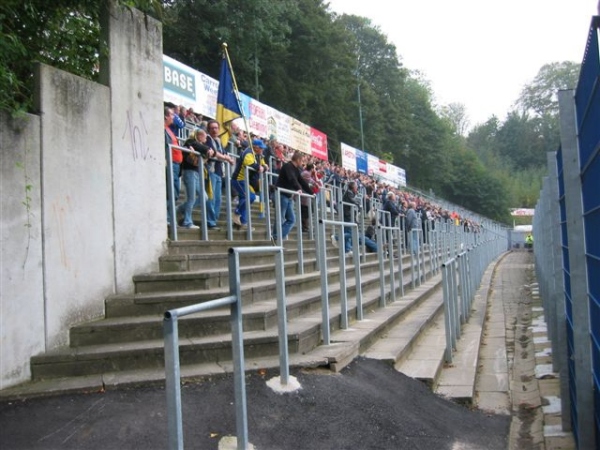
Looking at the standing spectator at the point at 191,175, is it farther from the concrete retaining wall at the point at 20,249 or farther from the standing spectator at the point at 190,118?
the standing spectator at the point at 190,118

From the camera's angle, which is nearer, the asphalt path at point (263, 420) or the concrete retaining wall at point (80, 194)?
the asphalt path at point (263, 420)

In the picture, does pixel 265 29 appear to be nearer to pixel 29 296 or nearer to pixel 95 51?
pixel 95 51

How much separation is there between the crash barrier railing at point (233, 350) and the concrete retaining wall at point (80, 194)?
1.97 m

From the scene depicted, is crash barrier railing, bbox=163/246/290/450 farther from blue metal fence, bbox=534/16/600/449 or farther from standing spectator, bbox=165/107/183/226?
standing spectator, bbox=165/107/183/226

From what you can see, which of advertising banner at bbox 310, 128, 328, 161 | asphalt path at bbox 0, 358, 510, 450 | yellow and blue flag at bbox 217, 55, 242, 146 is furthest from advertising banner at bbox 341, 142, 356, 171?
asphalt path at bbox 0, 358, 510, 450

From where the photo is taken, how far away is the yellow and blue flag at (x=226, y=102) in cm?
945

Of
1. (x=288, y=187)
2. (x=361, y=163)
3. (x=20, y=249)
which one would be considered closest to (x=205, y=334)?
(x=20, y=249)

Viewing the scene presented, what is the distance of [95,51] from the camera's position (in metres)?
6.57

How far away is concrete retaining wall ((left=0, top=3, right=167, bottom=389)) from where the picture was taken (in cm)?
492

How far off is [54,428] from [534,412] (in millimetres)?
4173

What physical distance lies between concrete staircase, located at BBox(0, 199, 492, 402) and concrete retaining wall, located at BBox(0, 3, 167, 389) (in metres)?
0.21

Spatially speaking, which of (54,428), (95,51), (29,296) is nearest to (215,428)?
(54,428)

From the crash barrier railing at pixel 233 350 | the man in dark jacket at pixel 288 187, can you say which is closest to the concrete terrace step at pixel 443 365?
the crash barrier railing at pixel 233 350

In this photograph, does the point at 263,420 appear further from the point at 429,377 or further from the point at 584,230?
the point at 584,230
